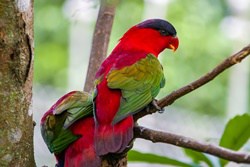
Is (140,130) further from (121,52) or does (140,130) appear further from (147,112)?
(121,52)

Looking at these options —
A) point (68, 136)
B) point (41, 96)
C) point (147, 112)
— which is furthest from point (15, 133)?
point (41, 96)

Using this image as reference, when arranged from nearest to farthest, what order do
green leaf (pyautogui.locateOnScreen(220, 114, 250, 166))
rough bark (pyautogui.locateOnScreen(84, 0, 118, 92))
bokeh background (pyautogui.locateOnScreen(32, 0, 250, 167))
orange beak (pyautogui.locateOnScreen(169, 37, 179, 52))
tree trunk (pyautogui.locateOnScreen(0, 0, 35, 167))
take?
tree trunk (pyautogui.locateOnScreen(0, 0, 35, 167))
green leaf (pyautogui.locateOnScreen(220, 114, 250, 166))
rough bark (pyautogui.locateOnScreen(84, 0, 118, 92))
orange beak (pyautogui.locateOnScreen(169, 37, 179, 52))
bokeh background (pyautogui.locateOnScreen(32, 0, 250, 167))

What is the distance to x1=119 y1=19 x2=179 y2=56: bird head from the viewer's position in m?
2.48

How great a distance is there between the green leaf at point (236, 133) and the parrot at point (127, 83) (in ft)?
0.89

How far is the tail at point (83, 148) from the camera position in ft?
5.70

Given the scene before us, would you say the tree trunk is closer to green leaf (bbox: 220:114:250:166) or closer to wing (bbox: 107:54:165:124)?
wing (bbox: 107:54:165:124)

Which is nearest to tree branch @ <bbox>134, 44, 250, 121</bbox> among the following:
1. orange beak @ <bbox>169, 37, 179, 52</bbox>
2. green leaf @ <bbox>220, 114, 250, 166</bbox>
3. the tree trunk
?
the tree trunk

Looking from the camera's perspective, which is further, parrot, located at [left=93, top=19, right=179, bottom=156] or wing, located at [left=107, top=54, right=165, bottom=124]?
wing, located at [left=107, top=54, right=165, bottom=124]

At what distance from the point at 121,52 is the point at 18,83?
2.40ft

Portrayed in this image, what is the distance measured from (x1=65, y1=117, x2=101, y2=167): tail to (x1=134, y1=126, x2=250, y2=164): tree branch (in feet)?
0.47

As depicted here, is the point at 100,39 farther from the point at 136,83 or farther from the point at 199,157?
the point at 199,157

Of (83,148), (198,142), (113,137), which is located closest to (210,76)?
(198,142)

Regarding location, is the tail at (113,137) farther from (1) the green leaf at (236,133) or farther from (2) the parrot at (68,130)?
(1) the green leaf at (236,133)

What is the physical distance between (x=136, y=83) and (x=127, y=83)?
2.2 inches
